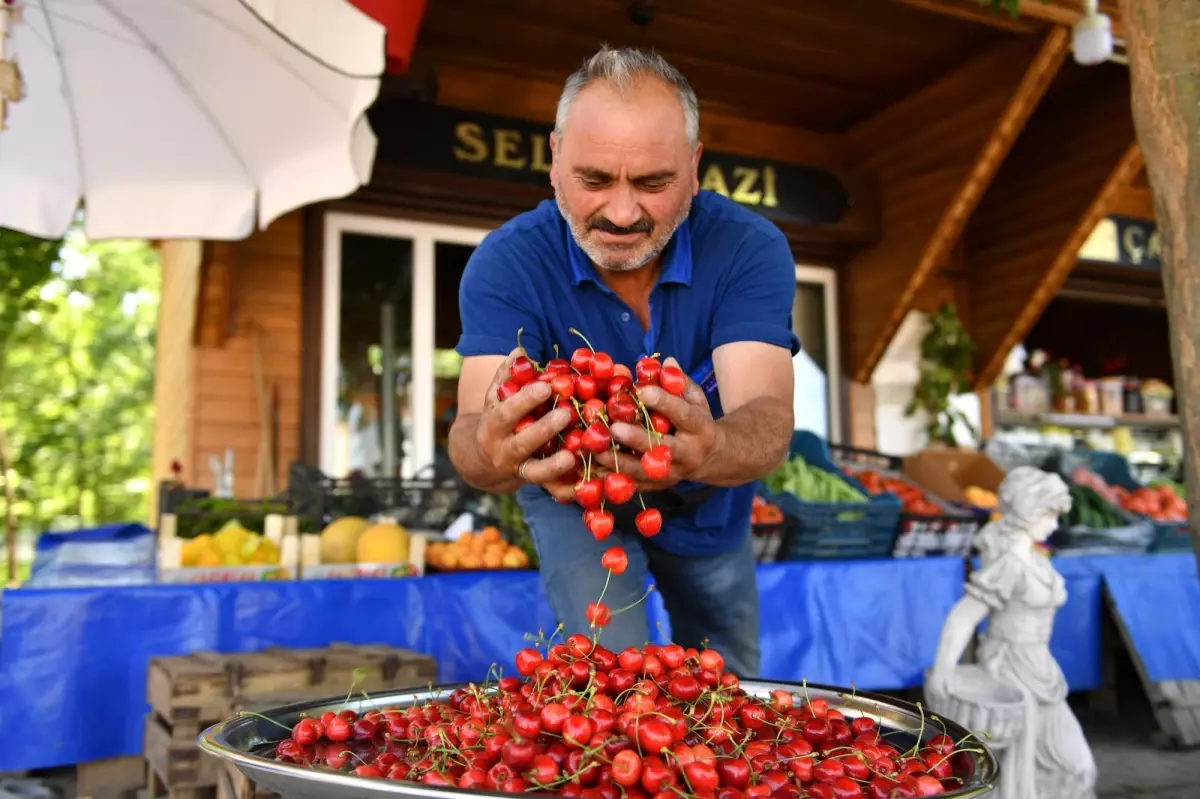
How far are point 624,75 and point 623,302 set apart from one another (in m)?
0.47

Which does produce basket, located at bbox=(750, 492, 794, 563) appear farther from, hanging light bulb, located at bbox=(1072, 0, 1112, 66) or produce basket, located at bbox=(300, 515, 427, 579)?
hanging light bulb, located at bbox=(1072, 0, 1112, 66)

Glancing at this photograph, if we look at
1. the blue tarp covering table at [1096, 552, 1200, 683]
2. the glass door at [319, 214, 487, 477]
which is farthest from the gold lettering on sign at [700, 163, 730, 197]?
the blue tarp covering table at [1096, 552, 1200, 683]

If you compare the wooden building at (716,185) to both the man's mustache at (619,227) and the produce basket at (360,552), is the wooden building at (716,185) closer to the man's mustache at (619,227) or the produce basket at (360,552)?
the produce basket at (360,552)

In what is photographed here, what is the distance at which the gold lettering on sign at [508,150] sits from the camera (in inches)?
209

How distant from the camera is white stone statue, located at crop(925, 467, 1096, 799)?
281 centimetres

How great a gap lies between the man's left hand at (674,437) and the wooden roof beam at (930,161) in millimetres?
5120

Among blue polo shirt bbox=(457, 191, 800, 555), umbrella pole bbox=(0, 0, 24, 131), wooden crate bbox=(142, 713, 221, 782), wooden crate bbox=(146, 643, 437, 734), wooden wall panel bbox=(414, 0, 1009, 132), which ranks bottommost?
wooden crate bbox=(142, 713, 221, 782)

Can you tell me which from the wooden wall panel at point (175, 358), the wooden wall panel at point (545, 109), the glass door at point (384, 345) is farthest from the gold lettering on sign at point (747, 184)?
the wooden wall panel at point (175, 358)

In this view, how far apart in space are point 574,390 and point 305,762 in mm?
596

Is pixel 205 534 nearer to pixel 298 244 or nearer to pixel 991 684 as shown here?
pixel 298 244

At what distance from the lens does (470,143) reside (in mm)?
5234

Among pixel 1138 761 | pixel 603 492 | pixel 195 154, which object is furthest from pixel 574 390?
pixel 1138 761

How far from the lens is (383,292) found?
→ 559 centimetres

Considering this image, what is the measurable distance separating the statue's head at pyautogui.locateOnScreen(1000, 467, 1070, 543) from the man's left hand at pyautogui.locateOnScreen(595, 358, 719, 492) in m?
2.17
